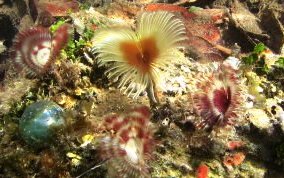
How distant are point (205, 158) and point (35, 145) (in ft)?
6.11

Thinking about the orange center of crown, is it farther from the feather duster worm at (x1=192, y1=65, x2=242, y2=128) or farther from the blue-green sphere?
the blue-green sphere

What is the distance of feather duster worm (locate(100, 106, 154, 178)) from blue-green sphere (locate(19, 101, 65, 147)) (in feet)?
1.95

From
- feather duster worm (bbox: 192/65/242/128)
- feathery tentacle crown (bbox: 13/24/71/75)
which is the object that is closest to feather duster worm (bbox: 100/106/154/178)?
feather duster worm (bbox: 192/65/242/128)

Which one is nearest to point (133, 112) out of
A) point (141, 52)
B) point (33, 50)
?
point (141, 52)

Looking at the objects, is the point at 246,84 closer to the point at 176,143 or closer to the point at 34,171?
the point at 176,143

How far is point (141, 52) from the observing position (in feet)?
12.5

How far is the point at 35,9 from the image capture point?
967cm

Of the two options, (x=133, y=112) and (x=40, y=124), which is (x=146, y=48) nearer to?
(x=133, y=112)

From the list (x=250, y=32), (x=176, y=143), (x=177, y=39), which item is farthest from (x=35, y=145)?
(x=250, y=32)

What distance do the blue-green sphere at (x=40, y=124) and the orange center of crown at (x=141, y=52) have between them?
96cm

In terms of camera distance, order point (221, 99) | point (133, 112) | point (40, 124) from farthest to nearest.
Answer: point (221, 99) → point (40, 124) → point (133, 112)

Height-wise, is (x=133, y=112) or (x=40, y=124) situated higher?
A: (x=133, y=112)

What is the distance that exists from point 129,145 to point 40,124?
0.95 metres

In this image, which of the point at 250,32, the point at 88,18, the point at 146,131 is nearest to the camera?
the point at 146,131
